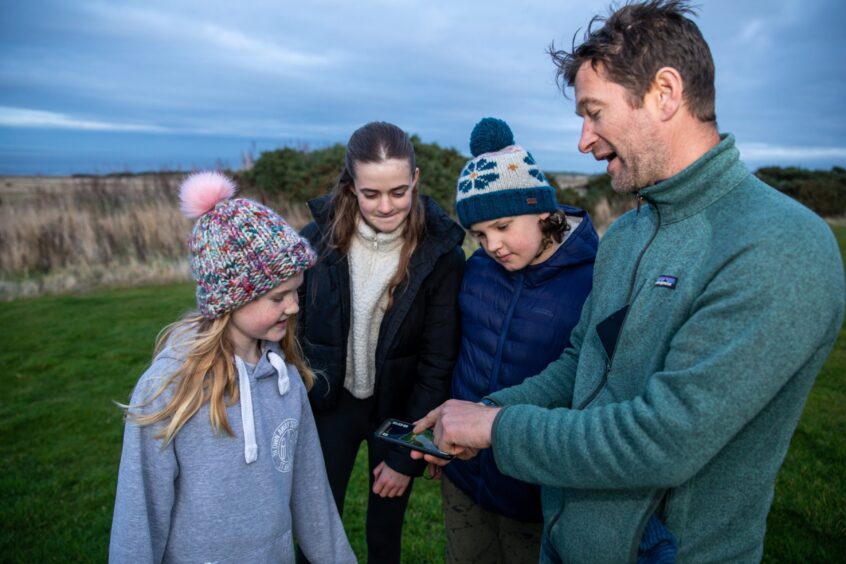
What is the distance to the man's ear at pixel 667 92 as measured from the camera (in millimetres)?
1418

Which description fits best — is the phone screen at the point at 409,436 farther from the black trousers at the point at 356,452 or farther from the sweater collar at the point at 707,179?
the sweater collar at the point at 707,179

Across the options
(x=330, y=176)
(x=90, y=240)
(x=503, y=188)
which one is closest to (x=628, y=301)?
(x=503, y=188)

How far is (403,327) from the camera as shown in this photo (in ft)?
8.85

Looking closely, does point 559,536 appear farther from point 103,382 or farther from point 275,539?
point 103,382

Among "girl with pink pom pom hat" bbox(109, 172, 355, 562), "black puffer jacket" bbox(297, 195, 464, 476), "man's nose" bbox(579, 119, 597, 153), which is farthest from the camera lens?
"black puffer jacket" bbox(297, 195, 464, 476)

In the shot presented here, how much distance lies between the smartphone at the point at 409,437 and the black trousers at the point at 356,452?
595 mm

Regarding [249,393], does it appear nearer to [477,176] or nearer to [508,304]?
[508,304]

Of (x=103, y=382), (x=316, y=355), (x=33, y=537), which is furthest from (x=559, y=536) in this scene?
(x=103, y=382)

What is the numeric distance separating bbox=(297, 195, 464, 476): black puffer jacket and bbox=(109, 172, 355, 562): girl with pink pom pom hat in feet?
1.55

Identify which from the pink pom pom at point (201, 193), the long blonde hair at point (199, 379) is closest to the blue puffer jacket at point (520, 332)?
the long blonde hair at point (199, 379)

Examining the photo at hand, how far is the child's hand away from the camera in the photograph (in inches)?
108

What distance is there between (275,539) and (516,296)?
1.38m

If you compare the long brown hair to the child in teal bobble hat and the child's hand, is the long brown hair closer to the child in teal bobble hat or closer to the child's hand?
A: the child in teal bobble hat

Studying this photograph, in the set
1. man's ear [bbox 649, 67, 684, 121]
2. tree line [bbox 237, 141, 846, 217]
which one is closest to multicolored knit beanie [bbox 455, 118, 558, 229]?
man's ear [bbox 649, 67, 684, 121]
